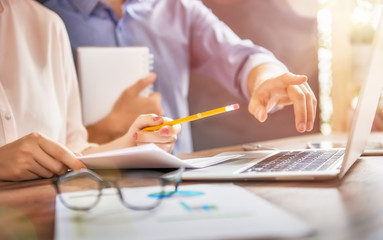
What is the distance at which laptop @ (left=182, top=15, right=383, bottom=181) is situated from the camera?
546 mm

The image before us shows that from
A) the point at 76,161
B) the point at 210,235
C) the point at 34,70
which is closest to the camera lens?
the point at 210,235

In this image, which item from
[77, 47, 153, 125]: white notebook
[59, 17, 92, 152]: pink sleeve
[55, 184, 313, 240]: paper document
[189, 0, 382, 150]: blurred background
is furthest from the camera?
[189, 0, 382, 150]: blurred background

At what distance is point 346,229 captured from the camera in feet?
1.15

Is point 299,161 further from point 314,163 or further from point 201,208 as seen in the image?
point 201,208

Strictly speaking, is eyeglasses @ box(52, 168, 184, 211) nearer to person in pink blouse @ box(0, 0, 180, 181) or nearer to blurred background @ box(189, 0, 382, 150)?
person in pink blouse @ box(0, 0, 180, 181)

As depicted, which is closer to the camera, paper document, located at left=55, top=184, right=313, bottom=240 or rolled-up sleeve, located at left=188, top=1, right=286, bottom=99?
paper document, located at left=55, top=184, right=313, bottom=240

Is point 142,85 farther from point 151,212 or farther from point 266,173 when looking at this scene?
point 151,212

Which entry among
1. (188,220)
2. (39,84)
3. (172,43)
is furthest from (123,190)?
(172,43)

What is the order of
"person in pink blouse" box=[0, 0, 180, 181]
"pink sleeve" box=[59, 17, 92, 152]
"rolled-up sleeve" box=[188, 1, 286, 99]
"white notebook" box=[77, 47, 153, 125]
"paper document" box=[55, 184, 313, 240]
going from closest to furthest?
1. "paper document" box=[55, 184, 313, 240]
2. "person in pink blouse" box=[0, 0, 180, 181]
3. "pink sleeve" box=[59, 17, 92, 152]
4. "white notebook" box=[77, 47, 153, 125]
5. "rolled-up sleeve" box=[188, 1, 286, 99]

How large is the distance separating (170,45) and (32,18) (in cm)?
65

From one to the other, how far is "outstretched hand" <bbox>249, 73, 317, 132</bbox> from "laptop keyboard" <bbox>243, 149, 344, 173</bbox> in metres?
0.11

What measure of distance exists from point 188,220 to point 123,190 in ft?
0.73

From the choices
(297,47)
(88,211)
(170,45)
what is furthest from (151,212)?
(297,47)

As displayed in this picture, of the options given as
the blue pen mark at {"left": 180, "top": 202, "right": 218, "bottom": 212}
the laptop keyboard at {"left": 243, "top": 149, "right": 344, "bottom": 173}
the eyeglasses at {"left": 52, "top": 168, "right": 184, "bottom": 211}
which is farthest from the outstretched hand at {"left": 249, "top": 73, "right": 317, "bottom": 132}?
the blue pen mark at {"left": 180, "top": 202, "right": 218, "bottom": 212}
